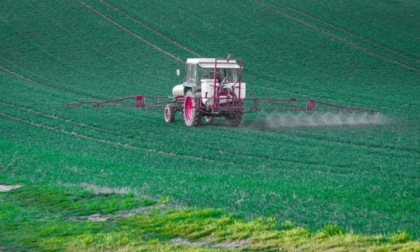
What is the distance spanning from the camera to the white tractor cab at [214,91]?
25253 millimetres

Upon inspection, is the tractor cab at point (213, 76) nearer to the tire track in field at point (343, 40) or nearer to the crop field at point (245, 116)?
the crop field at point (245, 116)

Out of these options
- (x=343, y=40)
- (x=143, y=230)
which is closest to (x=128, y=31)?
(x=343, y=40)

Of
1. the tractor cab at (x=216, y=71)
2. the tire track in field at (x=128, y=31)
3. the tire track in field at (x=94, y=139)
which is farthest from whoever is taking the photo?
the tire track in field at (x=128, y=31)

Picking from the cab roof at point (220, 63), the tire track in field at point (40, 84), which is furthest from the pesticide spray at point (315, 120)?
the tire track in field at point (40, 84)

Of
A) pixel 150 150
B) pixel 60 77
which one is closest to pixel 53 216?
pixel 150 150

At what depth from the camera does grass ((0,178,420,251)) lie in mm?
10516

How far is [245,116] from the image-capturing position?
3084 cm

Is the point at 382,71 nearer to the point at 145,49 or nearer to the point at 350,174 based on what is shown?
the point at 145,49

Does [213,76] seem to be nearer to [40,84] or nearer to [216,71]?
[216,71]

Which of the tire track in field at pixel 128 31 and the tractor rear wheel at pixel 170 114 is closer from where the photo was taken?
the tractor rear wheel at pixel 170 114

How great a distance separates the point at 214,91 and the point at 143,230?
13.3 metres

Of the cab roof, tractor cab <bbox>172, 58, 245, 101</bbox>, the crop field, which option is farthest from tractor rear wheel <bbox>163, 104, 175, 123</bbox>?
the cab roof

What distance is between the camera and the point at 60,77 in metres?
44.1

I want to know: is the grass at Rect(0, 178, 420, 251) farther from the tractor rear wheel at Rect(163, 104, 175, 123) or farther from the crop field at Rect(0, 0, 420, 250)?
the tractor rear wheel at Rect(163, 104, 175, 123)
